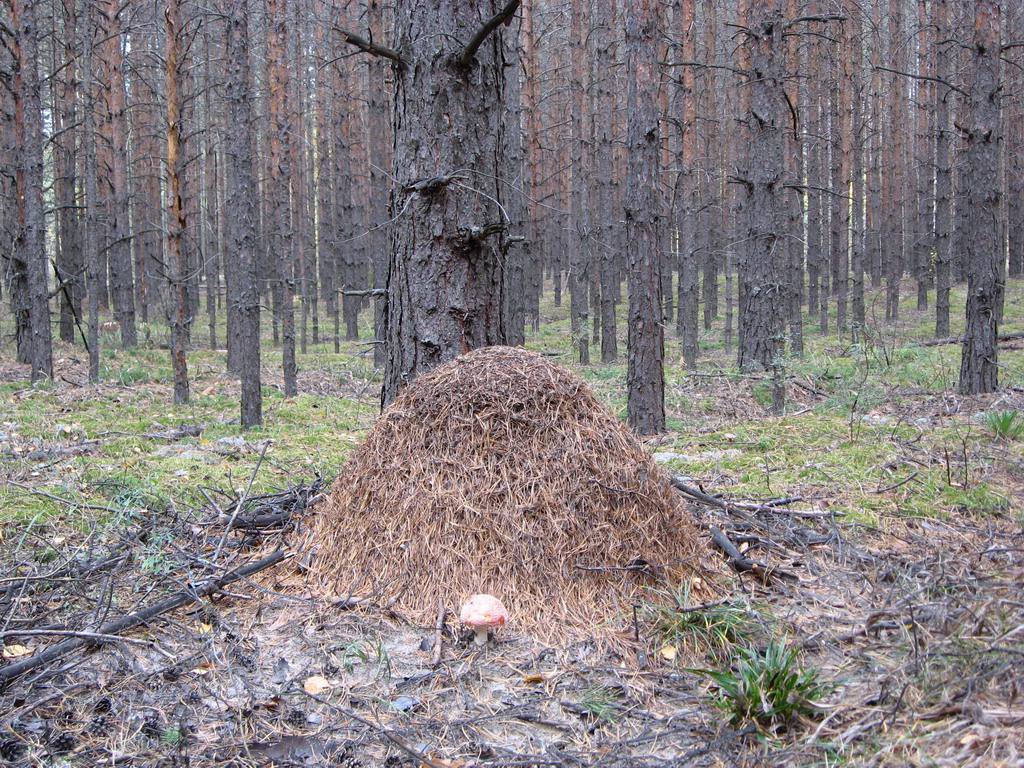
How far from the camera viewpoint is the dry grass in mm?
3711

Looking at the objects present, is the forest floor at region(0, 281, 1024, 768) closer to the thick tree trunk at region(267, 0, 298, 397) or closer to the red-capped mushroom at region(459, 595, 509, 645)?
the red-capped mushroom at region(459, 595, 509, 645)

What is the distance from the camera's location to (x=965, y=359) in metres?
9.04

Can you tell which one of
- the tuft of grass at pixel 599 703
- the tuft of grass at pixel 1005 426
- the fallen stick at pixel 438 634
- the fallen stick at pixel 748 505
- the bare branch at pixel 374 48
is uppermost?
the bare branch at pixel 374 48

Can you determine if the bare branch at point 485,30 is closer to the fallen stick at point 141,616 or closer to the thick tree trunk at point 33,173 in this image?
the fallen stick at point 141,616

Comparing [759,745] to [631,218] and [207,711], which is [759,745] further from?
[631,218]

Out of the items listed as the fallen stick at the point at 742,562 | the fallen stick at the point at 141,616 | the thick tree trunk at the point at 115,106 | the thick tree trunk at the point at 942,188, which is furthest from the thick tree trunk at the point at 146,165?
the thick tree trunk at the point at 942,188

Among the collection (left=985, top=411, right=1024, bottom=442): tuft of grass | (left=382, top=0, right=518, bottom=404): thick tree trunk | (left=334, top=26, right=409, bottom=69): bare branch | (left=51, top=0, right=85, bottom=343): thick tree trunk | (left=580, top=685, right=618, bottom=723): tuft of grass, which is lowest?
(left=580, top=685, right=618, bottom=723): tuft of grass

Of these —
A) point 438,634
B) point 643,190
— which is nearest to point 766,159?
point 643,190

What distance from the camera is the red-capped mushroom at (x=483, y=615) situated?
3406mm

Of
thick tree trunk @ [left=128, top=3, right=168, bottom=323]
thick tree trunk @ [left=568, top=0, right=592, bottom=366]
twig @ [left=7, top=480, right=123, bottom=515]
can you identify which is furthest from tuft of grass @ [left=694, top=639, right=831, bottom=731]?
thick tree trunk @ [left=128, top=3, right=168, bottom=323]

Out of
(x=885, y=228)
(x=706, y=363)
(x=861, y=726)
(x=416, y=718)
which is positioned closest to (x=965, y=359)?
(x=706, y=363)

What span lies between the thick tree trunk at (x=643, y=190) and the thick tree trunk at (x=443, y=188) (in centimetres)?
353

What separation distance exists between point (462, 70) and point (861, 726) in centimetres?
403

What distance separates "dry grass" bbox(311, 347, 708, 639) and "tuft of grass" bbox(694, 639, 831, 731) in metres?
0.82
